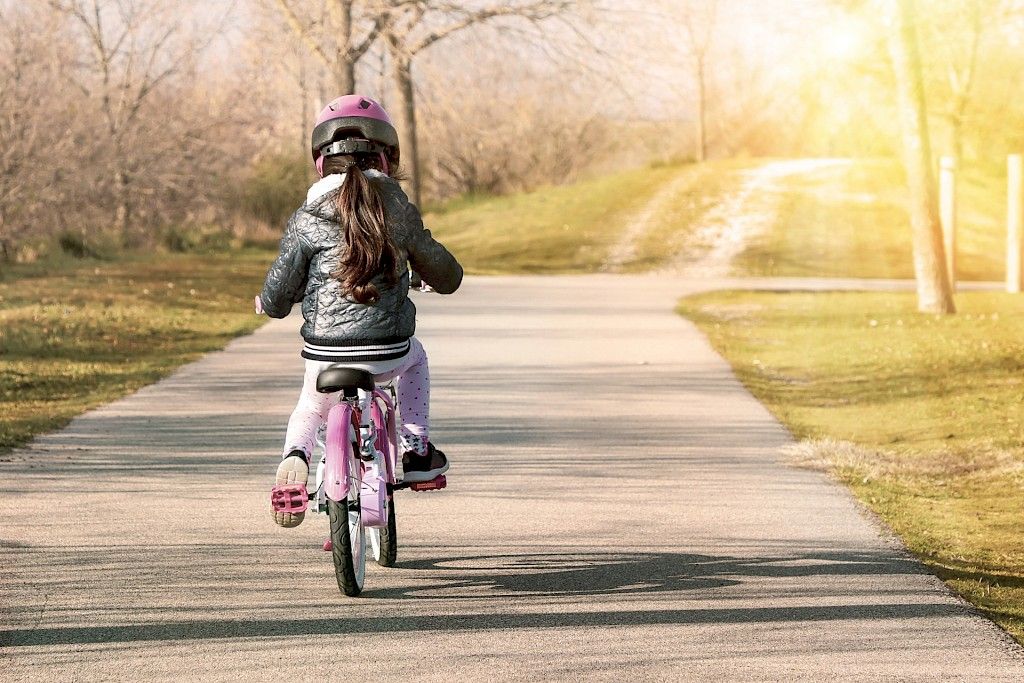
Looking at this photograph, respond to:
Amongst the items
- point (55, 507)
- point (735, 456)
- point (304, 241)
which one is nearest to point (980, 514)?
point (735, 456)

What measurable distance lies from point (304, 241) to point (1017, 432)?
630 centimetres

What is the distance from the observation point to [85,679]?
494cm

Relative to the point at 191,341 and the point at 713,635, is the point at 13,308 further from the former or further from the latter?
the point at 713,635

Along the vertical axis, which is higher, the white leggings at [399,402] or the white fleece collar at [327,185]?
the white fleece collar at [327,185]

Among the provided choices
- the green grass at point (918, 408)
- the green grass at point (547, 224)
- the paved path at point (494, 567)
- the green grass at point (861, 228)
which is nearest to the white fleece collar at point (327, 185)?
the paved path at point (494, 567)

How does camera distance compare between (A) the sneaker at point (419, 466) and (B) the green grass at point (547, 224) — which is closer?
(A) the sneaker at point (419, 466)

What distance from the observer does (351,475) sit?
5781mm

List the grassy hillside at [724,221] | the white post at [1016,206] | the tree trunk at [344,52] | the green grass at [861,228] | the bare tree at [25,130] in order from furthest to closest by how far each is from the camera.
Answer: the grassy hillside at [724,221] → the green grass at [861,228] → the tree trunk at [344,52] → the white post at [1016,206] → the bare tree at [25,130]

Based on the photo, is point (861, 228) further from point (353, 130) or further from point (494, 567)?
point (353, 130)

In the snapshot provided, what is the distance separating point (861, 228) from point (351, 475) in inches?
1377

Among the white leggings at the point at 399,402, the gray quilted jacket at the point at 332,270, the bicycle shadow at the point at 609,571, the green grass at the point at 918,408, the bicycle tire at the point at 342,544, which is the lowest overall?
the green grass at the point at 918,408

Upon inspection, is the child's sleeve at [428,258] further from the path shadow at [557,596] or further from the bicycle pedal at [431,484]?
the path shadow at [557,596]

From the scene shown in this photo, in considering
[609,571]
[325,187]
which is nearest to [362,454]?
[325,187]

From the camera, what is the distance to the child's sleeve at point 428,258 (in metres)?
5.95
